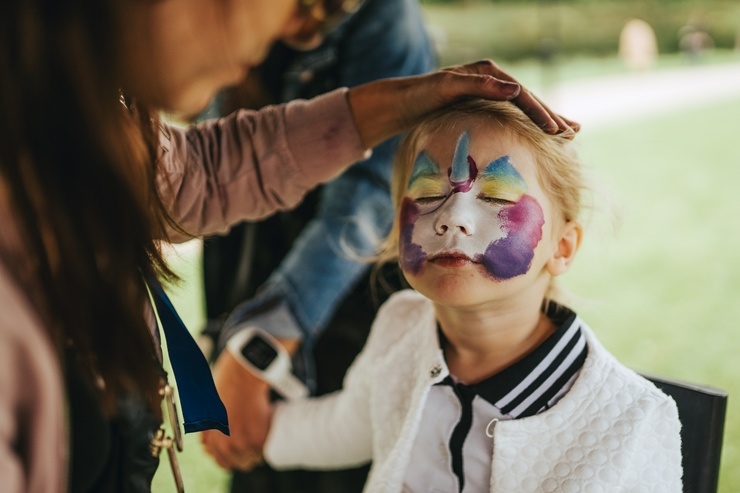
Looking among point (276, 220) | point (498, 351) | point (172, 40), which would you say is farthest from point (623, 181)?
point (172, 40)

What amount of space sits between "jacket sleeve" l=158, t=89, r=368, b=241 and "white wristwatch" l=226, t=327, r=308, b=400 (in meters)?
0.30

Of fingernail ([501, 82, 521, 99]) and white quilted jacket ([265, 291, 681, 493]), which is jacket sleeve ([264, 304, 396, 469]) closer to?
white quilted jacket ([265, 291, 681, 493])

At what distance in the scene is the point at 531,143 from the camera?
105 centimetres

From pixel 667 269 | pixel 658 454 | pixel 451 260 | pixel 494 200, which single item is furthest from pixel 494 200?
pixel 667 269

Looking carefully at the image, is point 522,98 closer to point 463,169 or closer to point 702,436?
point 463,169

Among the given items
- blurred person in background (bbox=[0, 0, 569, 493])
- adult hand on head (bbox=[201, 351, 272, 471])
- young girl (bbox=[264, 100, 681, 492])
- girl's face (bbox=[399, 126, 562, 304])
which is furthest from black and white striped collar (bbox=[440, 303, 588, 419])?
adult hand on head (bbox=[201, 351, 272, 471])

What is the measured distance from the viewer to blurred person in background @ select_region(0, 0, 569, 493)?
0.74 metres

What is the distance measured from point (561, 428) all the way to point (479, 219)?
1.02ft

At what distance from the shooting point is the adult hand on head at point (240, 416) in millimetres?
1451

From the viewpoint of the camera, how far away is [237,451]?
1487mm

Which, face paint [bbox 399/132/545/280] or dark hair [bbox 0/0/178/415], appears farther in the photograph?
face paint [bbox 399/132/545/280]

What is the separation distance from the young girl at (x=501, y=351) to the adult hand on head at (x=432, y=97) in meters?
0.03

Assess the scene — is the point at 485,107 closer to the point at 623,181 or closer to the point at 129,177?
the point at 129,177

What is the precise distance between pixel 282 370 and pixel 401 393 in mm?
360
